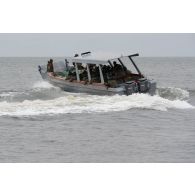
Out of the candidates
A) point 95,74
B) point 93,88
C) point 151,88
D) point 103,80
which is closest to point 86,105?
point 93,88

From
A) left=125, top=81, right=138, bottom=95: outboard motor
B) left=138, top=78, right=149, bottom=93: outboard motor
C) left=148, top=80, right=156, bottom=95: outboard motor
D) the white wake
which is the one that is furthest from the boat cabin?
the white wake

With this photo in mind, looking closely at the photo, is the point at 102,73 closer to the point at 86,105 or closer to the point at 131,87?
the point at 131,87

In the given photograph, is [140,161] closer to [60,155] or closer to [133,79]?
[60,155]

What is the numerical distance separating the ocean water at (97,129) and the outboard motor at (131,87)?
0.99 ft

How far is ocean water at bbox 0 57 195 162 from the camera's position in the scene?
15.5m

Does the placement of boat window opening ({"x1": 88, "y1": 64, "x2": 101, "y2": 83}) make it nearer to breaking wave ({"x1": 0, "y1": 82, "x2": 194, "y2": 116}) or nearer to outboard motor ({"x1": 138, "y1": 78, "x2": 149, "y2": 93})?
breaking wave ({"x1": 0, "y1": 82, "x2": 194, "y2": 116})

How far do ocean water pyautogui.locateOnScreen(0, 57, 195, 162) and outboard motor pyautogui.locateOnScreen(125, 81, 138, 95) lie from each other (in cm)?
30

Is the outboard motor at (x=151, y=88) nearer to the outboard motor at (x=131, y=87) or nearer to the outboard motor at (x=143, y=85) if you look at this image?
the outboard motor at (x=143, y=85)

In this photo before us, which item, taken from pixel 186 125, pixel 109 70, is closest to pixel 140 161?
pixel 186 125

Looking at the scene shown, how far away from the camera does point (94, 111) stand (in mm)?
22016

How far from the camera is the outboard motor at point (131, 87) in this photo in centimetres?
2389

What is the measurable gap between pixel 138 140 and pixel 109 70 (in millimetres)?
8909

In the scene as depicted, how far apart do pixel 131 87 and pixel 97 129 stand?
522 cm

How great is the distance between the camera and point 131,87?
2403 centimetres
